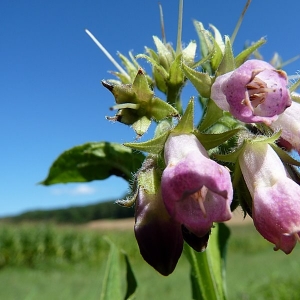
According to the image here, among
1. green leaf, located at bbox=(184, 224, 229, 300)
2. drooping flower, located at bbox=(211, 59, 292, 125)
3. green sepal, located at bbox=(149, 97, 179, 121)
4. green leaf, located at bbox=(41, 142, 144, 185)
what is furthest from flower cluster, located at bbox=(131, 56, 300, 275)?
green leaf, located at bbox=(41, 142, 144, 185)

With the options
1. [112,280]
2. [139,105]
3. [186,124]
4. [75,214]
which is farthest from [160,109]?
[75,214]

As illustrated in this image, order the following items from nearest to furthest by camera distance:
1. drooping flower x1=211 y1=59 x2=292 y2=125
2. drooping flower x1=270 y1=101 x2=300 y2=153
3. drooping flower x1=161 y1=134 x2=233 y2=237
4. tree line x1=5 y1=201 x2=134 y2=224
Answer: drooping flower x1=161 y1=134 x2=233 y2=237
drooping flower x1=211 y1=59 x2=292 y2=125
drooping flower x1=270 y1=101 x2=300 y2=153
tree line x1=5 y1=201 x2=134 y2=224

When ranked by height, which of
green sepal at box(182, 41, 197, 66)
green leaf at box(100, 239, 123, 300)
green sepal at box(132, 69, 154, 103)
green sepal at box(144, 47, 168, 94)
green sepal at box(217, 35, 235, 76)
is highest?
green sepal at box(182, 41, 197, 66)

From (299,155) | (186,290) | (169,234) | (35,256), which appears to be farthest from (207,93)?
(35,256)

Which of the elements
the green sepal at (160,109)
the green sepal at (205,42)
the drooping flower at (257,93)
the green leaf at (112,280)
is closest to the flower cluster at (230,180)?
the drooping flower at (257,93)

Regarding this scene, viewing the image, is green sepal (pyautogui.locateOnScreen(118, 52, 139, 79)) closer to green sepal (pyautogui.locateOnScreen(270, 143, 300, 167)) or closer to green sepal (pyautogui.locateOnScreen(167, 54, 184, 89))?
green sepal (pyautogui.locateOnScreen(167, 54, 184, 89))

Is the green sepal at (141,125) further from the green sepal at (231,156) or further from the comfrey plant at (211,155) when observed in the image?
the green sepal at (231,156)

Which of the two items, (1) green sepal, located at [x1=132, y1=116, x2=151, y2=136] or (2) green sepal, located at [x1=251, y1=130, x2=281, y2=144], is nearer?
(2) green sepal, located at [x1=251, y1=130, x2=281, y2=144]

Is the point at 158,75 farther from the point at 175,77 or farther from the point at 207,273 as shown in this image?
the point at 207,273
